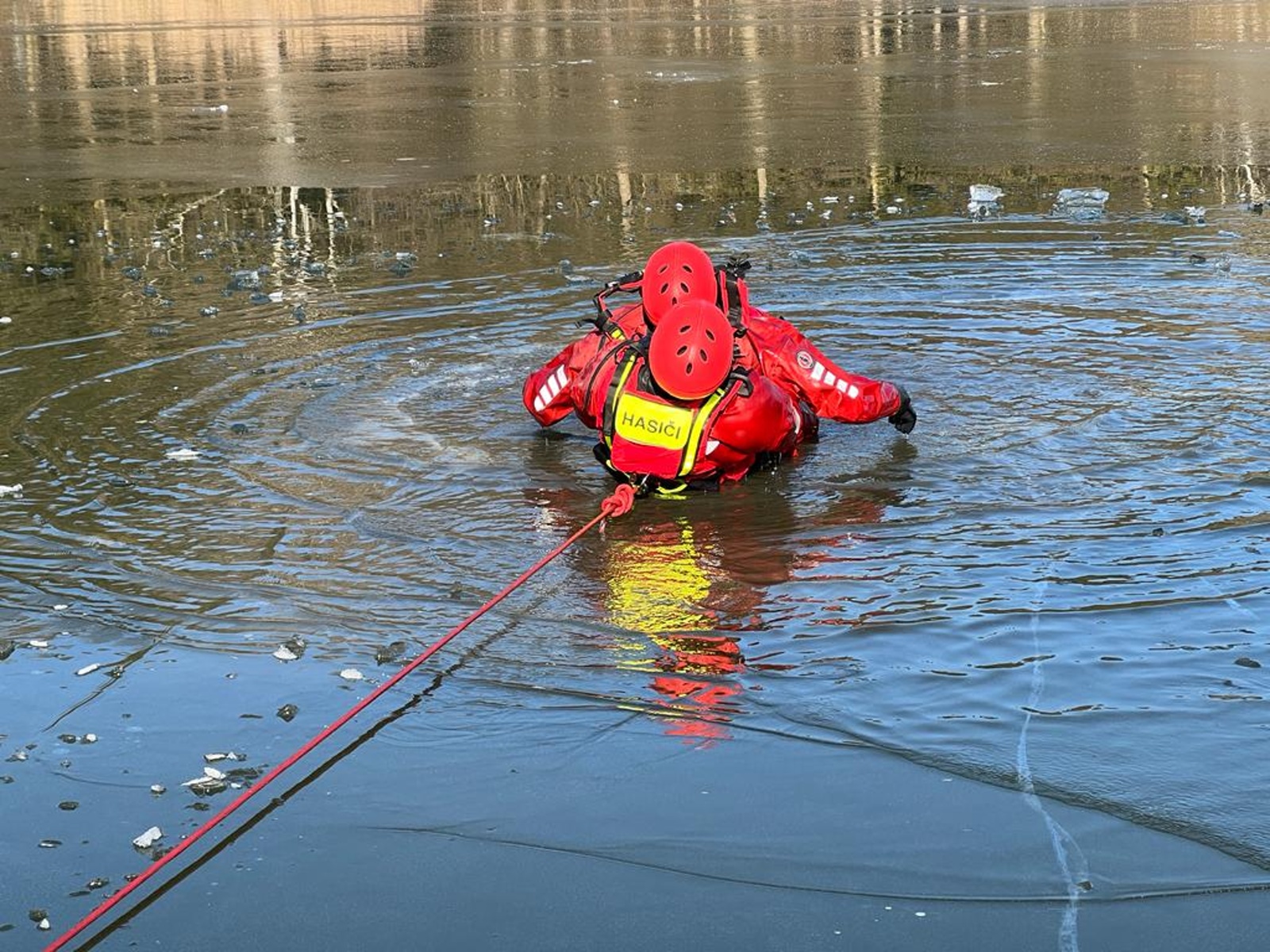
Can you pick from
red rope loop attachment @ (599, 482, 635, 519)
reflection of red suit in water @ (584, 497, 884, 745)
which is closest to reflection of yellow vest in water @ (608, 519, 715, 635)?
reflection of red suit in water @ (584, 497, 884, 745)

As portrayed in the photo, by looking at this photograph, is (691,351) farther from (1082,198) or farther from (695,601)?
(1082,198)

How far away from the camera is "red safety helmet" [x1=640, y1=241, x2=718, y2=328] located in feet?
26.3

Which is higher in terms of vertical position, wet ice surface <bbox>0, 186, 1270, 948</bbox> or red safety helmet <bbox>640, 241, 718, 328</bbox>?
red safety helmet <bbox>640, 241, 718, 328</bbox>

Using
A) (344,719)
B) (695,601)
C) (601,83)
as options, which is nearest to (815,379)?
(695,601)

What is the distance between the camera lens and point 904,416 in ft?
28.4

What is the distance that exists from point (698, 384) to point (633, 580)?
1.04m

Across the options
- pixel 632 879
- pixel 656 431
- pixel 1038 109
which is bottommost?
pixel 632 879

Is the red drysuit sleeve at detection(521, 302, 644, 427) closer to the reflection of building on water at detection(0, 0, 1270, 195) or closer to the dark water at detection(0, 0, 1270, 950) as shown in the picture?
the dark water at detection(0, 0, 1270, 950)

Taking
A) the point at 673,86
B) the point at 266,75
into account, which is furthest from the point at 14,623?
the point at 266,75

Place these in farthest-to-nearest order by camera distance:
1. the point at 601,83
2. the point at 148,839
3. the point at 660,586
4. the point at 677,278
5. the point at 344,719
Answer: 1. the point at 601,83
2. the point at 677,278
3. the point at 660,586
4. the point at 344,719
5. the point at 148,839

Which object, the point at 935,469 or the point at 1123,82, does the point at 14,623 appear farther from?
the point at 1123,82

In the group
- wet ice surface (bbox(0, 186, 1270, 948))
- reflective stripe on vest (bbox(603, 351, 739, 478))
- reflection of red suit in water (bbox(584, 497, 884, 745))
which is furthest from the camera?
reflective stripe on vest (bbox(603, 351, 739, 478))

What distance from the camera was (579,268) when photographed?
1305cm

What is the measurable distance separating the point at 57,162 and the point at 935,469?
44.2 feet
